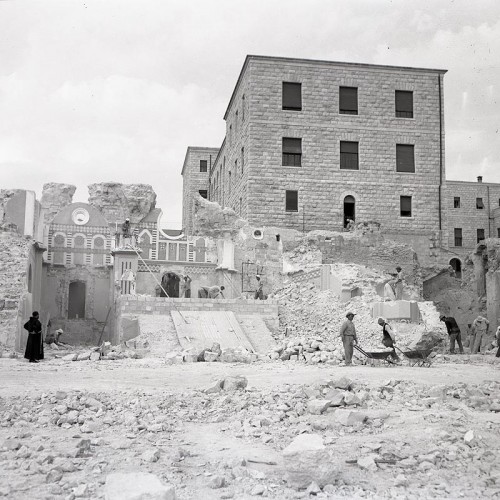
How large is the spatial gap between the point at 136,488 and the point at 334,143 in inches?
1077

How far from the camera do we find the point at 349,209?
31.5 metres

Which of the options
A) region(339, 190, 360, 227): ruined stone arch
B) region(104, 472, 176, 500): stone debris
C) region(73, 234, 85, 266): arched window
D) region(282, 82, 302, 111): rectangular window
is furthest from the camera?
region(282, 82, 302, 111): rectangular window

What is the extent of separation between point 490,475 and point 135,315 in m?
15.8

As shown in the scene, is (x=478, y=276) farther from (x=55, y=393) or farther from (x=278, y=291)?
(x=55, y=393)

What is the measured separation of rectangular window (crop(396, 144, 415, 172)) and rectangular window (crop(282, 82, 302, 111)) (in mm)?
5306

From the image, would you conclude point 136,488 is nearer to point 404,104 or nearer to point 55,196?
point 404,104

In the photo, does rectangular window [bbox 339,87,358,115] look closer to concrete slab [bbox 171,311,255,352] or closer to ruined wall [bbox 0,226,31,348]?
concrete slab [bbox 171,311,255,352]

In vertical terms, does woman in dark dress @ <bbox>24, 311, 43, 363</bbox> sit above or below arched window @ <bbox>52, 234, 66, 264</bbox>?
below

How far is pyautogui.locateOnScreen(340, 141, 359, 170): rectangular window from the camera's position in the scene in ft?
104

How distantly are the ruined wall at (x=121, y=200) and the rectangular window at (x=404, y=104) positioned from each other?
13069mm

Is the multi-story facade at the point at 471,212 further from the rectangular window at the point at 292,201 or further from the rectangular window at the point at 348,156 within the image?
the rectangular window at the point at 292,201

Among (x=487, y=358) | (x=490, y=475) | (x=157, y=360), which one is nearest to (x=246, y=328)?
(x=157, y=360)

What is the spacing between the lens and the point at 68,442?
23.8 ft

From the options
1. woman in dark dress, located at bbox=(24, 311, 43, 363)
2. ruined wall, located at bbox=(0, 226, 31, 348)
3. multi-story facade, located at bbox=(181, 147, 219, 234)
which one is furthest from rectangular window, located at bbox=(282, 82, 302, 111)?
woman in dark dress, located at bbox=(24, 311, 43, 363)
